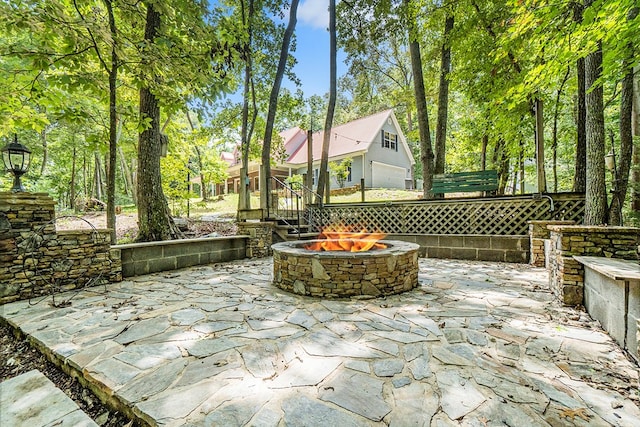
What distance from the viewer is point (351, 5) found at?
8.79 metres

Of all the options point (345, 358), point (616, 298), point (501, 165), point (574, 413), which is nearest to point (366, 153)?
point (501, 165)

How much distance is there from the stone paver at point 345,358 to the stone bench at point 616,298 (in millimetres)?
120

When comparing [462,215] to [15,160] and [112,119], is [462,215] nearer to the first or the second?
[112,119]

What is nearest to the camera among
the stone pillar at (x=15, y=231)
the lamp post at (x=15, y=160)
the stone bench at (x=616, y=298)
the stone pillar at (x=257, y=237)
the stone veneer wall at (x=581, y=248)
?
the stone bench at (x=616, y=298)

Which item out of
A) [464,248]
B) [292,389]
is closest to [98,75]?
[292,389]

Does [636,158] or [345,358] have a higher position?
[636,158]

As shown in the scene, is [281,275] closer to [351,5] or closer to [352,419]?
[352,419]

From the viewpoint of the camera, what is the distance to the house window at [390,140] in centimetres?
1769

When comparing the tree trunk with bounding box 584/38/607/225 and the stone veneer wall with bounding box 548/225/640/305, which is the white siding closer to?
the tree trunk with bounding box 584/38/607/225

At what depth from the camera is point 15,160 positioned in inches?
149

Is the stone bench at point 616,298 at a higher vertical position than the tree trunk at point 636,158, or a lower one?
lower

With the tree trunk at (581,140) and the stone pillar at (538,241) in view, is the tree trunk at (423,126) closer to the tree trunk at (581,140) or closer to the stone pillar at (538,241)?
the stone pillar at (538,241)

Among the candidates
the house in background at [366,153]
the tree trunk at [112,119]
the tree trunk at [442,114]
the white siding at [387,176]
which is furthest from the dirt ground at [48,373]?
the white siding at [387,176]

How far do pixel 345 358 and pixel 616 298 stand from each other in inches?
85.0
